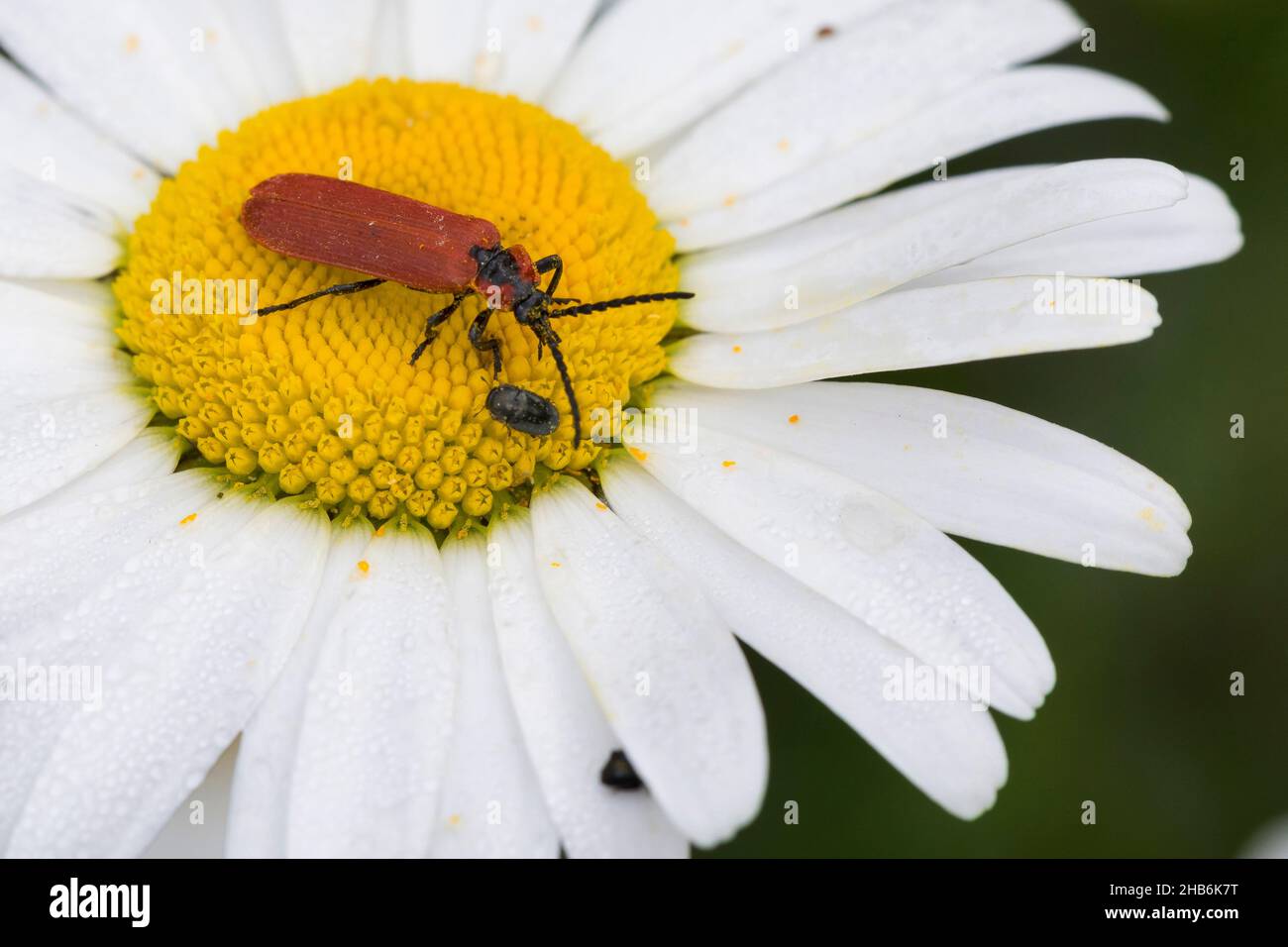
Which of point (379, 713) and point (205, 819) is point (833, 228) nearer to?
point (379, 713)

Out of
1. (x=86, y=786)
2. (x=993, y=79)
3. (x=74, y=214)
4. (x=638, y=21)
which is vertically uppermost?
(x=638, y=21)

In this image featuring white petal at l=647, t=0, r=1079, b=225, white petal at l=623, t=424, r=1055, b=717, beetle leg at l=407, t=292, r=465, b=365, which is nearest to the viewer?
white petal at l=623, t=424, r=1055, b=717

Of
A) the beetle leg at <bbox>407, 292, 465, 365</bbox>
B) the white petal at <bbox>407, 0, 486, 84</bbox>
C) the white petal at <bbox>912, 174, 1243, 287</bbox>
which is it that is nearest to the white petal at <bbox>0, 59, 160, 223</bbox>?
the white petal at <bbox>407, 0, 486, 84</bbox>

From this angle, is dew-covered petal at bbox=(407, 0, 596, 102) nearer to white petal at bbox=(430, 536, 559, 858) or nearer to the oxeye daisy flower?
the oxeye daisy flower

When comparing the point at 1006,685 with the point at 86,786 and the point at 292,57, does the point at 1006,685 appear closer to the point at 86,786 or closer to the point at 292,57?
the point at 86,786

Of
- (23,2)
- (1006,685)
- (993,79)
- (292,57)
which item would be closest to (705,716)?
(1006,685)

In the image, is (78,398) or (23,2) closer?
(78,398)

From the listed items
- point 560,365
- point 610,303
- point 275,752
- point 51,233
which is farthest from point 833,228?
point 51,233

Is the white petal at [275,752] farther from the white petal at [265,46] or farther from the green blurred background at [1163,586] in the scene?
the white petal at [265,46]
